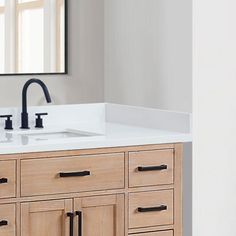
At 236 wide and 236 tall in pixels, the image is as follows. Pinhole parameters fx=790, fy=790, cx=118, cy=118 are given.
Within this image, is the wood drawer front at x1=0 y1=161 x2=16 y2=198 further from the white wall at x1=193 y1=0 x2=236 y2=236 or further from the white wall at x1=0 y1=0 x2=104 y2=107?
the white wall at x1=193 y1=0 x2=236 y2=236

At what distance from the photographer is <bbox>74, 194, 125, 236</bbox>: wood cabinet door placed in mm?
2984

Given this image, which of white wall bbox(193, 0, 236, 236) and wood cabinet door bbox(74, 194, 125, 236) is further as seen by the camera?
white wall bbox(193, 0, 236, 236)

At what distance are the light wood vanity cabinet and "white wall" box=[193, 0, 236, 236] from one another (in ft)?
0.68

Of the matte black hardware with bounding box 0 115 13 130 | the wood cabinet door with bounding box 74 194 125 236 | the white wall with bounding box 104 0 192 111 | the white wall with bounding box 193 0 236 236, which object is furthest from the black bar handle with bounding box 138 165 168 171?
the matte black hardware with bounding box 0 115 13 130

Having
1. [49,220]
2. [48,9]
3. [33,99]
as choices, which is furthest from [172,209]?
[48,9]

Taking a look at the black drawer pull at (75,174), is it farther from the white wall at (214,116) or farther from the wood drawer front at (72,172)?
the white wall at (214,116)

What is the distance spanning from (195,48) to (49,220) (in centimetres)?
97

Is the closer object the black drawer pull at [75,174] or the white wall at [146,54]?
the black drawer pull at [75,174]

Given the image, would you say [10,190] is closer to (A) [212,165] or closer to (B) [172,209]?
(B) [172,209]

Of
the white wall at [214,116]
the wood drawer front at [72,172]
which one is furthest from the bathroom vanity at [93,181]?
the white wall at [214,116]

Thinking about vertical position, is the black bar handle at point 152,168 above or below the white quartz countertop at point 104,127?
below

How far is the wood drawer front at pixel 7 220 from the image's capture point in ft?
9.29

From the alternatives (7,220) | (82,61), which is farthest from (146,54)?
(7,220)

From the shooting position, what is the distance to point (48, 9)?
343 centimetres
